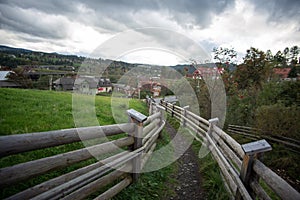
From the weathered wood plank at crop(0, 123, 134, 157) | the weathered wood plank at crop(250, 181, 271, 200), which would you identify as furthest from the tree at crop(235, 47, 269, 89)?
the weathered wood plank at crop(0, 123, 134, 157)

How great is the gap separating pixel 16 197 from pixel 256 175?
314cm

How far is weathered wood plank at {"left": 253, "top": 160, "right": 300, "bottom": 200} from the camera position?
1.80 m

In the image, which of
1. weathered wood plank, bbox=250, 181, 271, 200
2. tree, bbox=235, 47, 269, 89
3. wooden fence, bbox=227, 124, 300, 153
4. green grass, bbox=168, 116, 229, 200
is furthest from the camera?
tree, bbox=235, 47, 269, 89

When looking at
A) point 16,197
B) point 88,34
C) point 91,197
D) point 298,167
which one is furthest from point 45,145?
point 88,34

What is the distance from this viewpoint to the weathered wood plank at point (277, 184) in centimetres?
180

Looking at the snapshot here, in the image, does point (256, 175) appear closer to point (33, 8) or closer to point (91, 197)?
point (91, 197)

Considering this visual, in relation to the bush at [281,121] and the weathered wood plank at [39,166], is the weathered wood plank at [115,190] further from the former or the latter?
the bush at [281,121]

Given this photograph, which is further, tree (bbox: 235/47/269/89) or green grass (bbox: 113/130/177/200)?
tree (bbox: 235/47/269/89)

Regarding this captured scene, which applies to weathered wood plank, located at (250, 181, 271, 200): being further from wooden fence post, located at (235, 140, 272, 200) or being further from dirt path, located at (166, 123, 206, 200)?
dirt path, located at (166, 123, 206, 200)

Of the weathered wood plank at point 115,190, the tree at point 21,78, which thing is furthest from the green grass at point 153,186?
the tree at point 21,78

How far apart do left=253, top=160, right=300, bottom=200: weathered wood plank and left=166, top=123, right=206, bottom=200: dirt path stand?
1606 millimetres

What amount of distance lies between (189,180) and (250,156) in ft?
6.58

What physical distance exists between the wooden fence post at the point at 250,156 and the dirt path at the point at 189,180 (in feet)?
3.52

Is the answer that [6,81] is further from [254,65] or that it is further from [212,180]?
[254,65]
